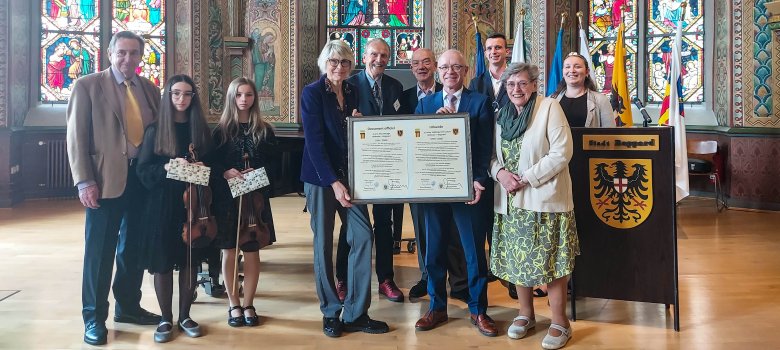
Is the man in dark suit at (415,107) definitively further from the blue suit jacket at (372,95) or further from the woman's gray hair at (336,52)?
the woman's gray hair at (336,52)

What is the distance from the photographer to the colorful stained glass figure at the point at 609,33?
10.8 meters

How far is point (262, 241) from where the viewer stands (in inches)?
163

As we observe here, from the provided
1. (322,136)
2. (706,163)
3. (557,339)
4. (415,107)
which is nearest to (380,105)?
(415,107)

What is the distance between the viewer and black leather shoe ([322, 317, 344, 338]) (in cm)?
395

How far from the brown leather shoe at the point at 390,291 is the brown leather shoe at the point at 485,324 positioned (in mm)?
737

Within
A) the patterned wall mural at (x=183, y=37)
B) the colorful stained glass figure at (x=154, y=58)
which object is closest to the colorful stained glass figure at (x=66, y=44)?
the colorful stained glass figure at (x=154, y=58)

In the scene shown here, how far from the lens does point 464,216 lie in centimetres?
401

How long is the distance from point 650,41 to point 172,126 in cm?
850

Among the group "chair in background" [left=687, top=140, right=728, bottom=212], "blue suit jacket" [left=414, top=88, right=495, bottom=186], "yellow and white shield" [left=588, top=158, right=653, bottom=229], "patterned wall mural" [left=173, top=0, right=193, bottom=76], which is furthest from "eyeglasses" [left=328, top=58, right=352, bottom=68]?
"patterned wall mural" [left=173, top=0, right=193, bottom=76]

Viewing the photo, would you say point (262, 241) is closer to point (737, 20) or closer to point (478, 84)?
point (478, 84)

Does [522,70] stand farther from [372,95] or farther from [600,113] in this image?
[372,95]

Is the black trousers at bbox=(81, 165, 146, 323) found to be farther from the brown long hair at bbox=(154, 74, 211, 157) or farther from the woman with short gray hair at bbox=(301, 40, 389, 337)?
the woman with short gray hair at bbox=(301, 40, 389, 337)

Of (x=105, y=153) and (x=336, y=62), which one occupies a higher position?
(x=336, y=62)

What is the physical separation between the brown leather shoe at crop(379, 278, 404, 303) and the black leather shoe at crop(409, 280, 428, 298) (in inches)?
2.8
